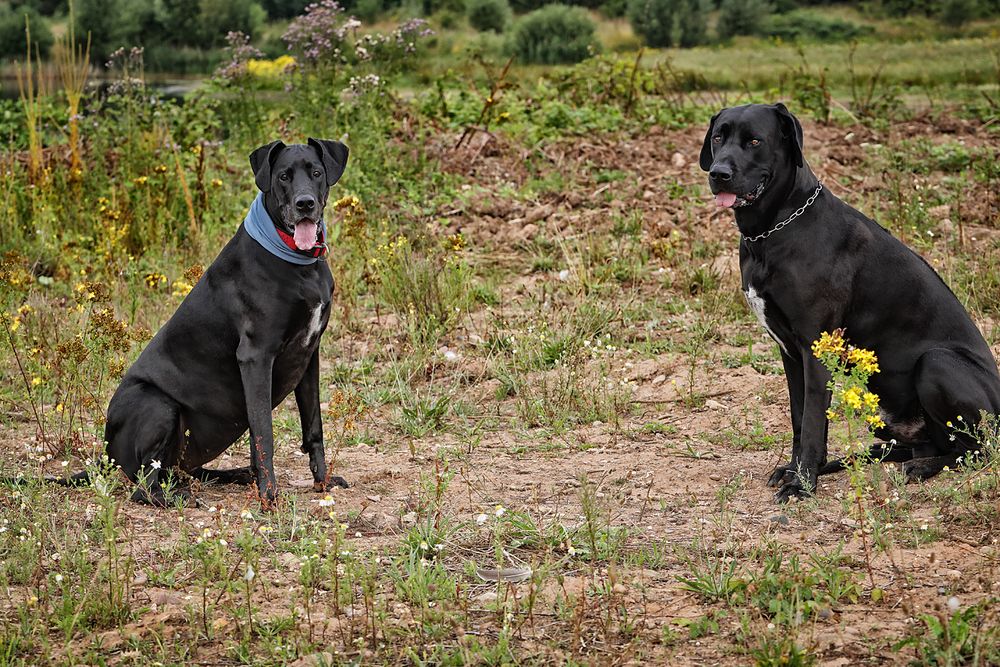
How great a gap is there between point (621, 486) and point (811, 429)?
825 millimetres

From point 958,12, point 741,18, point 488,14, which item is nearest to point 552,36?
point 741,18

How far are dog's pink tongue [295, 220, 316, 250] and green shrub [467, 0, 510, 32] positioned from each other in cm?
2990

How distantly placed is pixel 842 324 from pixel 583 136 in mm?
6551

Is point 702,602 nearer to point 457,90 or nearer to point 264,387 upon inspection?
point 264,387

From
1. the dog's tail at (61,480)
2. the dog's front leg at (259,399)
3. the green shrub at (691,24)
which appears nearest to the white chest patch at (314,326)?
Result: the dog's front leg at (259,399)

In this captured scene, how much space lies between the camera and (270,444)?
4504 mm

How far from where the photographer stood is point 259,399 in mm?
4445

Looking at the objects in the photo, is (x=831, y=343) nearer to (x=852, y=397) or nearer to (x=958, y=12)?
(x=852, y=397)

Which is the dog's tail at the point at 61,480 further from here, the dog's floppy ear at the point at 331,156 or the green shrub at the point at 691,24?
the green shrub at the point at 691,24

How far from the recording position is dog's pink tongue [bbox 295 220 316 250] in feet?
14.4

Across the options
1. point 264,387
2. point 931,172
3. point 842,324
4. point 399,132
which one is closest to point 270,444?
point 264,387

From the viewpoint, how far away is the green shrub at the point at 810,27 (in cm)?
2867

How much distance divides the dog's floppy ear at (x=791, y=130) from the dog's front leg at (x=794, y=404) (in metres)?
0.84

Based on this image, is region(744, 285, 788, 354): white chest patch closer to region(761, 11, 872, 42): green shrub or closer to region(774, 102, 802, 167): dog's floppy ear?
region(774, 102, 802, 167): dog's floppy ear
